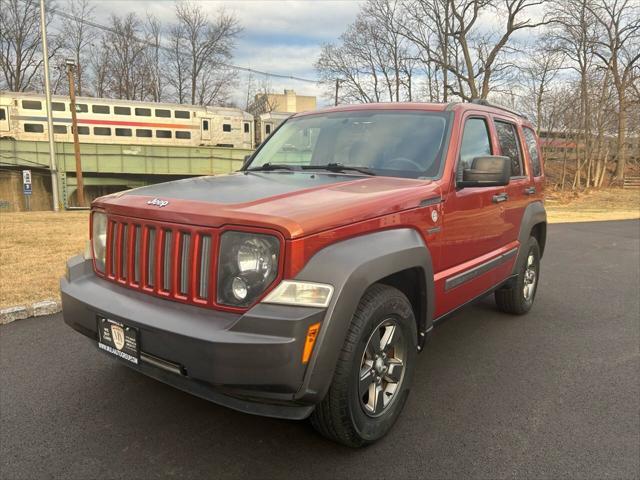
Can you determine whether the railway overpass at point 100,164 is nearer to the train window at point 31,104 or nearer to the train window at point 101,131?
the train window at point 101,131

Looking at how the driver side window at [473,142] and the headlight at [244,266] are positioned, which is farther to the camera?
the driver side window at [473,142]

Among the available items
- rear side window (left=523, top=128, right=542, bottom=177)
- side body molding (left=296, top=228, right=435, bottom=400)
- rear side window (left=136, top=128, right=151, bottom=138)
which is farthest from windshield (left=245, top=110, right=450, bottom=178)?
rear side window (left=136, top=128, right=151, bottom=138)

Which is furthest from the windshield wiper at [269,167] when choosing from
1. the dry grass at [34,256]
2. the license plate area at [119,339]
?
the dry grass at [34,256]

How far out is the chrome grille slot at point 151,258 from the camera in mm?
2430

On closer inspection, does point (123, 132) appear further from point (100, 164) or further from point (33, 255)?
point (33, 255)

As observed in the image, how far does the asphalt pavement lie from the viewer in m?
2.48

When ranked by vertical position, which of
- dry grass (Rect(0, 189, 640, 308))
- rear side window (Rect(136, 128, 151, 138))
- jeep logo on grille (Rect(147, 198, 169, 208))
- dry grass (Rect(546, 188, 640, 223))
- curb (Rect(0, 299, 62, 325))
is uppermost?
rear side window (Rect(136, 128, 151, 138))

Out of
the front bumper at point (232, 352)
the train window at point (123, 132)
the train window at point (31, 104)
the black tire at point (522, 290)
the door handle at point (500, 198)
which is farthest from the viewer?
the train window at point (123, 132)

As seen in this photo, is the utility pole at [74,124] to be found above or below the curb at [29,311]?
above

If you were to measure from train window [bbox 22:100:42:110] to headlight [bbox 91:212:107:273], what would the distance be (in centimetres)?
2984

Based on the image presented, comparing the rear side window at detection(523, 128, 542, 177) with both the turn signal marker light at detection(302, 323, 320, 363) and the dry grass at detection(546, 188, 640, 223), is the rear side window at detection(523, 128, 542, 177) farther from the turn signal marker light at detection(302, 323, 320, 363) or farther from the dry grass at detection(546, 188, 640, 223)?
the dry grass at detection(546, 188, 640, 223)

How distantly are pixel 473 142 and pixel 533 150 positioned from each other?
1697 millimetres

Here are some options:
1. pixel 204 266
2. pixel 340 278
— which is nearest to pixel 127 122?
pixel 204 266

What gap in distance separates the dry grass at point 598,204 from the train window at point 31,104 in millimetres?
27527
